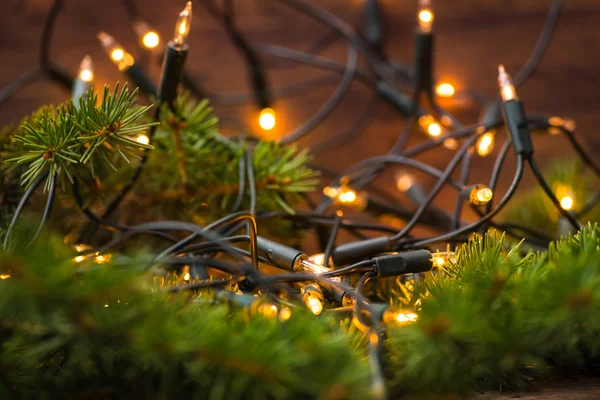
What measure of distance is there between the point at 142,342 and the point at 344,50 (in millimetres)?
700

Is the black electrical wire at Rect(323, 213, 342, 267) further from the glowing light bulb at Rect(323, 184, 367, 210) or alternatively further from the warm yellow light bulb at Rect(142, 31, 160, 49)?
the warm yellow light bulb at Rect(142, 31, 160, 49)

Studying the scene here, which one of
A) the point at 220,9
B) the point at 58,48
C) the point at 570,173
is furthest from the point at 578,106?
the point at 58,48

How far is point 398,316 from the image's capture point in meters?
0.29

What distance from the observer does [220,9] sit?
859mm

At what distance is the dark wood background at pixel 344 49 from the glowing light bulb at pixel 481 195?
0.38m

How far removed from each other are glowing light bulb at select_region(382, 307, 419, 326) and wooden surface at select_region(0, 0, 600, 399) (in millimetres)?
537

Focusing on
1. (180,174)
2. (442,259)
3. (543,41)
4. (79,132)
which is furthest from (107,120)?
(543,41)

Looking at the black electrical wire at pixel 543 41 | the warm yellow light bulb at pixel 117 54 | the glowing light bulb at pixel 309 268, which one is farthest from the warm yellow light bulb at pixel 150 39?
the black electrical wire at pixel 543 41

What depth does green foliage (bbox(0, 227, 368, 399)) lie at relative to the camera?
0.23m

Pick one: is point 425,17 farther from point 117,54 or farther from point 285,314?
point 285,314

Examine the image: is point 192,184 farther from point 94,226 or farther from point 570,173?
point 570,173

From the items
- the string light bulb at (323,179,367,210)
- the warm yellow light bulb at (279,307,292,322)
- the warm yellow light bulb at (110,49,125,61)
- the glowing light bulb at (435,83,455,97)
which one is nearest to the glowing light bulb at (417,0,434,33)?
the glowing light bulb at (435,83,455,97)

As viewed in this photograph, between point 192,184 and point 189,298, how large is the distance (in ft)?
0.61

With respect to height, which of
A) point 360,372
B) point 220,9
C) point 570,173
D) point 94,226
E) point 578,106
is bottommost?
point 360,372
